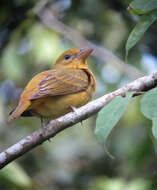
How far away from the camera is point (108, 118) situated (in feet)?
7.64

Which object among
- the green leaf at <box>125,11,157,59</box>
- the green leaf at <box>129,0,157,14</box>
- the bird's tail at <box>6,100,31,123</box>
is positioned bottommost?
the bird's tail at <box>6,100,31,123</box>

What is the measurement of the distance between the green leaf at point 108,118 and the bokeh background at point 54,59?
309 cm

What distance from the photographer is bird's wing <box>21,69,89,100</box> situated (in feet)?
13.9

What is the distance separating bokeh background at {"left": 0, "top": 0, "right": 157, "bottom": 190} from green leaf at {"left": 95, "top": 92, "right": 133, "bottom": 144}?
3087 millimetres

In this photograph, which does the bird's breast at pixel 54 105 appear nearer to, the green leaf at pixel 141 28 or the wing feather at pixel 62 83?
the wing feather at pixel 62 83

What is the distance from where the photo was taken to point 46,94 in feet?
13.8

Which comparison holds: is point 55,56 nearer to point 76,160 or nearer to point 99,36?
point 99,36

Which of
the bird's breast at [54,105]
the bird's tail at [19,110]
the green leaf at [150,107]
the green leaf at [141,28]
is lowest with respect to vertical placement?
the bird's breast at [54,105]

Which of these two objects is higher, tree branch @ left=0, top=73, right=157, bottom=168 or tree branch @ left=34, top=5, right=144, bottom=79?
tree branch @ left=0, top=73, right=157, bottom=168

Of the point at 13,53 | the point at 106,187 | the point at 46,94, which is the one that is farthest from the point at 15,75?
the point at 106,187

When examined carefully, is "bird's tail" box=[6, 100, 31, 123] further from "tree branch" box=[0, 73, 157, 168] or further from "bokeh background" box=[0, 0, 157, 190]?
"bokeh background" box=[0, 0, 157, 190]

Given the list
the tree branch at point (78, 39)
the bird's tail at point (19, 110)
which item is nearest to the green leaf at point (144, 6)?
the bird's tail at point (19, 110)

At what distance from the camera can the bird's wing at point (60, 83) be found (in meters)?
4.25

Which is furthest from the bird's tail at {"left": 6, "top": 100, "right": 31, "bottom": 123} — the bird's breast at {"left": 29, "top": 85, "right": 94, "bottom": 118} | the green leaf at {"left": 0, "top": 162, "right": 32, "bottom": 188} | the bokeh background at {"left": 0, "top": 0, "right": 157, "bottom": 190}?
the bokeh background at {"left": 0, "top": 0, "right": 157, "bottom": 190}
